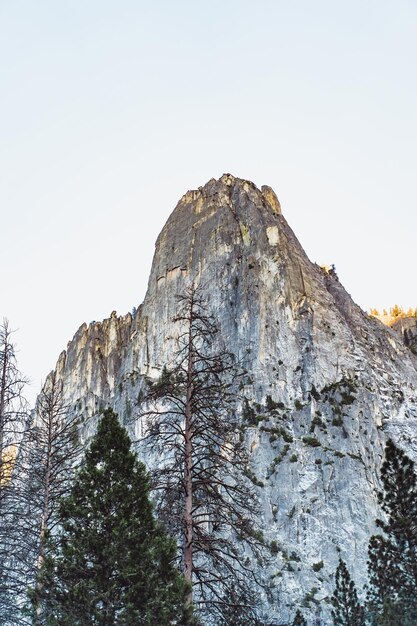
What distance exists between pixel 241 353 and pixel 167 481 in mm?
63468

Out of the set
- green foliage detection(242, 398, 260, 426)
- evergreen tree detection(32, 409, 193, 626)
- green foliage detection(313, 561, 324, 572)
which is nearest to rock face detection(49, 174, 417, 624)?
green foliage detection(313, 561, 324, 572)

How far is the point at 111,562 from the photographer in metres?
14.0

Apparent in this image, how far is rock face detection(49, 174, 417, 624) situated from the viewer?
61094mm

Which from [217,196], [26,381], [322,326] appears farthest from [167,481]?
[217,196]

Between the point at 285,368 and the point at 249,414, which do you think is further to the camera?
the point at 285,368

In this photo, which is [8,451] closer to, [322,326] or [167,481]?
[167,481]

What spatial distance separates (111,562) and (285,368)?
65135 mm

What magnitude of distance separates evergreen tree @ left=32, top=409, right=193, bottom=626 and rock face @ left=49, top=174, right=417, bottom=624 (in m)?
33.0

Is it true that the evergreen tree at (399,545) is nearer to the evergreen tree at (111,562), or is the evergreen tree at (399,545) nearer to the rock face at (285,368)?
the evergreen tree at (111,562)

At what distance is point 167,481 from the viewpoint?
16.0 m

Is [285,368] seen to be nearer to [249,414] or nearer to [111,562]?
[249,414]

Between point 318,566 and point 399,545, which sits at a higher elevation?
point 318,566

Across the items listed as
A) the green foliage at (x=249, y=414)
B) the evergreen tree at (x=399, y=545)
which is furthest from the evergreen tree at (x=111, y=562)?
the green foliage at (x=249, y=414)

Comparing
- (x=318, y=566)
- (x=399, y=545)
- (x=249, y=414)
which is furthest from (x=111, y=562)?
(x=249, y=414)
